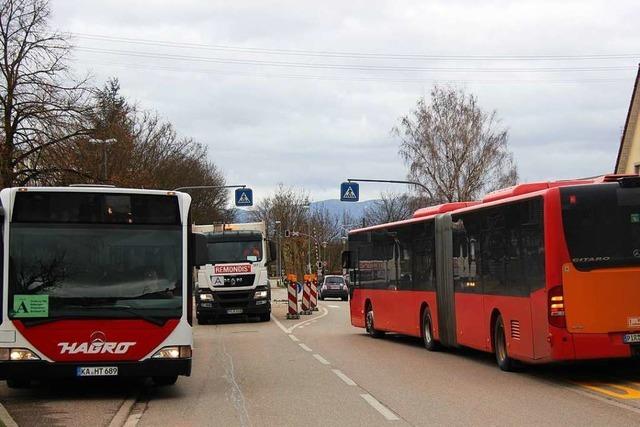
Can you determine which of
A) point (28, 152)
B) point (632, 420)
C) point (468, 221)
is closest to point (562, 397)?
point (632, 420)

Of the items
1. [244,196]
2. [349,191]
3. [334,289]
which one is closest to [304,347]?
[349,191]

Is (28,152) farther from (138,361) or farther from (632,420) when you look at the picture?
(632,420)

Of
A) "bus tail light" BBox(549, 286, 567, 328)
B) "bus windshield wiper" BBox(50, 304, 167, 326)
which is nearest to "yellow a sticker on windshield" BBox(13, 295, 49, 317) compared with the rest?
"bus windshield wiper" BBox(50, 304, 167, 326)

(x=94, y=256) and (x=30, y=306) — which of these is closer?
(x=30, y=306)

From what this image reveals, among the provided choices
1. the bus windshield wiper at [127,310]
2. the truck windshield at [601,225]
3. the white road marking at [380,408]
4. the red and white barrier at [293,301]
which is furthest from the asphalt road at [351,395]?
the red and white barrier at [293,301]

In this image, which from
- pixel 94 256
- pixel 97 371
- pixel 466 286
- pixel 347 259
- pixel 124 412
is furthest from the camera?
pixel 347 259

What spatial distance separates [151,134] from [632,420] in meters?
52.5

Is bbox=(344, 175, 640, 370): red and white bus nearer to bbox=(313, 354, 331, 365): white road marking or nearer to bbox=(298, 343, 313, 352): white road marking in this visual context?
bbox=(313, 354, 331, 365): white road marking

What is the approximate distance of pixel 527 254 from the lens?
12.6 metres

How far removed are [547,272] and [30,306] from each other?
22.6 feet

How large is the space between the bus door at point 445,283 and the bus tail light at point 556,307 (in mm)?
4989

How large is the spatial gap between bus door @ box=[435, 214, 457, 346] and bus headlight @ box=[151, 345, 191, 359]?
7116 millimetres

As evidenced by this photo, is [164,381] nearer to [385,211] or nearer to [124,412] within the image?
[124,412]

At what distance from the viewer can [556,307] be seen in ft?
38.5
